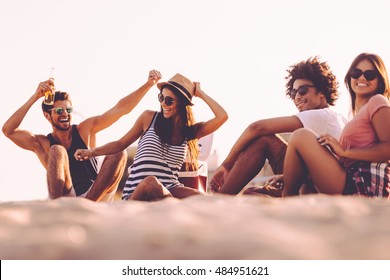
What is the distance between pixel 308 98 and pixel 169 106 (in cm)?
101

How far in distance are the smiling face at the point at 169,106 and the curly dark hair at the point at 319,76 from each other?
2.88ft

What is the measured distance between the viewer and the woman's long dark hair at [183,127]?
179 inches

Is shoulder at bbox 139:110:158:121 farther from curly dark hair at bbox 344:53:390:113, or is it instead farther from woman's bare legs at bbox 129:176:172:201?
curly dark hair at bbox 344:53:390:113

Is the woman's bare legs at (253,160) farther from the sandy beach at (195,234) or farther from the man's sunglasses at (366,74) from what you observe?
the sandy beach at (195,234)

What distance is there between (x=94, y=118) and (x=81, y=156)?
1338 mm

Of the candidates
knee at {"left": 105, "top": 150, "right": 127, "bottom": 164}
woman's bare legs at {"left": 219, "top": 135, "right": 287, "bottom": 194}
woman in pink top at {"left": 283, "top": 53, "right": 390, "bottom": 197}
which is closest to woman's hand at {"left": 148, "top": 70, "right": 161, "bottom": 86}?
knee at {"left": 105, "top": 150, "right": 127, "bottom": 164}

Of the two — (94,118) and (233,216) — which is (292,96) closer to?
(94,118)

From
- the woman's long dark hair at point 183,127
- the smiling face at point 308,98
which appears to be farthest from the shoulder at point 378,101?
the woman's long dark hair at point 183,127

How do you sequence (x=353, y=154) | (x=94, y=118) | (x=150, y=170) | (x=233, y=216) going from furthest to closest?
(x=94, y=118)
(x=150, y=170)
(x=353, y=154)
(x=233, y=216)

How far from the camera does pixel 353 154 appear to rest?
3305 millimetres

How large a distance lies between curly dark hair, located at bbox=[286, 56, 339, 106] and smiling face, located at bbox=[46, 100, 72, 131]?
2006 mm

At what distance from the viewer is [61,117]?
5.41 meters

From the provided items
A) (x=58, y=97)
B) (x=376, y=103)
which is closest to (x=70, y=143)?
(x=58, y=97)
